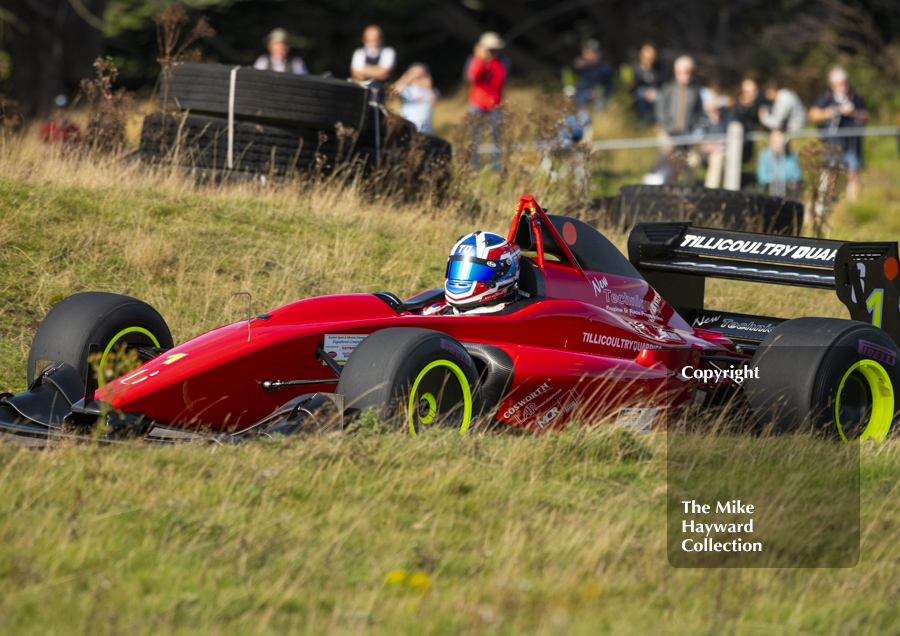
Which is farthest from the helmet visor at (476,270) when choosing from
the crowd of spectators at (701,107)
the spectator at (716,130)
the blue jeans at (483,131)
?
the spectator at (716,130)

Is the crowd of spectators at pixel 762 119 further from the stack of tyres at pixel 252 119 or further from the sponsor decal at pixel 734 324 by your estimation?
the sponsor decal at pixel 734 324

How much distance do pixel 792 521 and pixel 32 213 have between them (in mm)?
7185

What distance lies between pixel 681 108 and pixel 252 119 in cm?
852

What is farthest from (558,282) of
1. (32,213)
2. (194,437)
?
(32,213)

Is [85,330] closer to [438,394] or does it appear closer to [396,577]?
[438,394]

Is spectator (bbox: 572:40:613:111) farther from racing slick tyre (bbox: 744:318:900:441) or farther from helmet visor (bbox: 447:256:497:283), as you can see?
helmet visor (bbox: 447:256:497:283)

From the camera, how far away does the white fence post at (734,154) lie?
626 inches

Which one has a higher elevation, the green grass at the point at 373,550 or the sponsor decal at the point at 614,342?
the sponsor decal at the point at 614,342

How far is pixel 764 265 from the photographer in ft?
25.7

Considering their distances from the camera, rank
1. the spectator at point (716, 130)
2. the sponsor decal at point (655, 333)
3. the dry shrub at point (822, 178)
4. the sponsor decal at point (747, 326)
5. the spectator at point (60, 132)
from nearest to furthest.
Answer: the sponsor decal at point (655, 333), the sponsor decal at point (747, 326), the spectator at point (60, 132), the dry shrub at point (822, 178), the spectator at point (716, 130)

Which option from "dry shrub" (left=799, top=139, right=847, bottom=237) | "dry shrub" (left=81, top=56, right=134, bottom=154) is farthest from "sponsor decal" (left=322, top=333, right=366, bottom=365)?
"dry shrub" (left=799, top=139, right=847, bottom=237)

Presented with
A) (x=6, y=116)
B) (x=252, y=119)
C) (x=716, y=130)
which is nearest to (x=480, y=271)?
(x=252, y=119)

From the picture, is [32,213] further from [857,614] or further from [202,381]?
[857,614]

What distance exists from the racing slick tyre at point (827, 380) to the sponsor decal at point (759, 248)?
1126 mm
